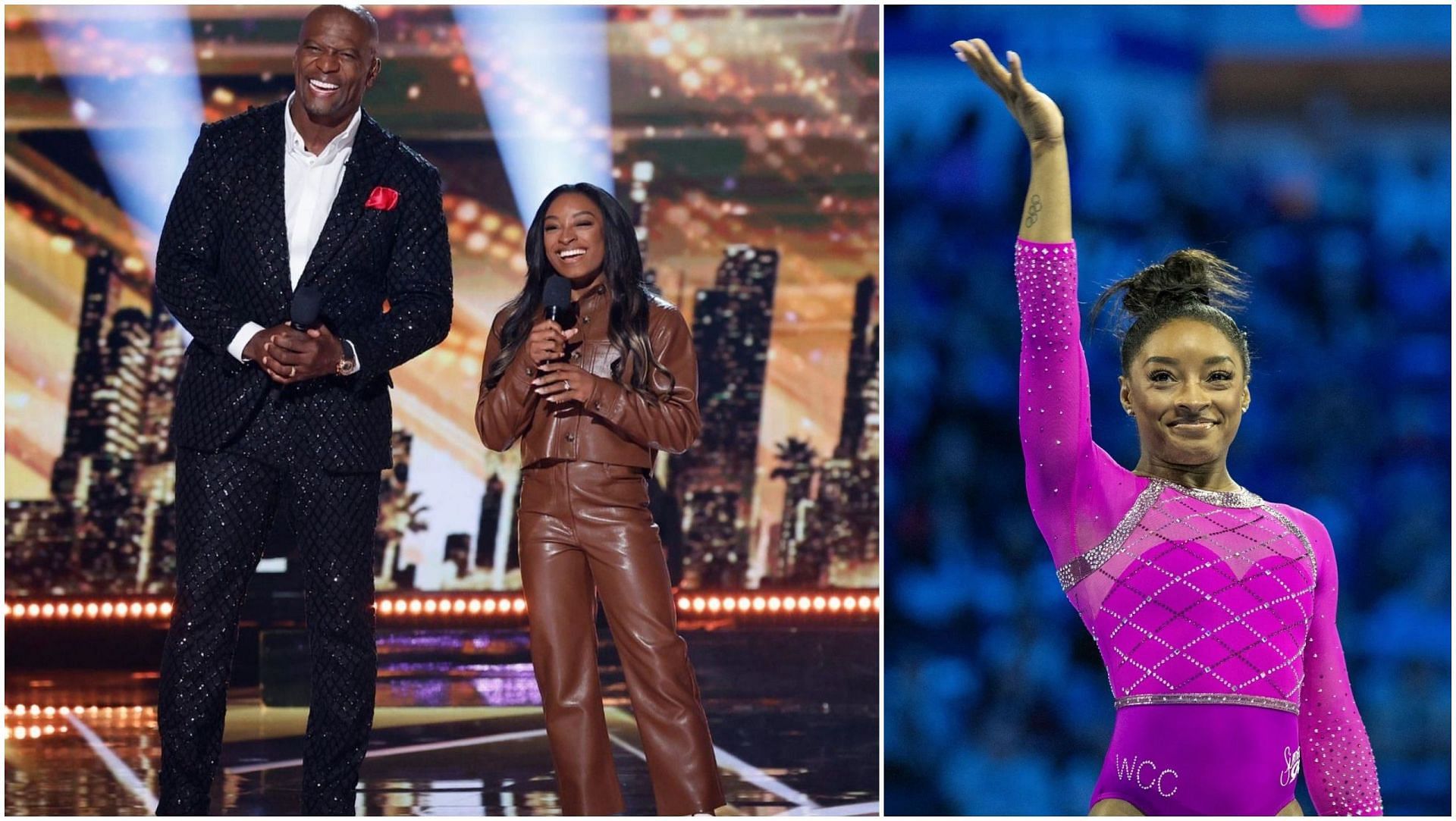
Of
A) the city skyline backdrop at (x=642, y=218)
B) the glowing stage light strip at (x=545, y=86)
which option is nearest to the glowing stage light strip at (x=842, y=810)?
the city skyline backdrop at (x=642, y=218)

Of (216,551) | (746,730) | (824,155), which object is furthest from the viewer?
(824,155)

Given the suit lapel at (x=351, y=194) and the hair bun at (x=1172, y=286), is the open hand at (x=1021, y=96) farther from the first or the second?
the suit lapel at (x=351, y=194)

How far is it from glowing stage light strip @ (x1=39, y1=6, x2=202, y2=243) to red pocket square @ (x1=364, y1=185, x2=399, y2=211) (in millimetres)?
2854

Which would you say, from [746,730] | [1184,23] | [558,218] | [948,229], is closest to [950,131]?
[948,229]

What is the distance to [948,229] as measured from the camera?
3.62 meters

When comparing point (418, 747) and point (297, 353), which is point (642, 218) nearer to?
point (418, 747)

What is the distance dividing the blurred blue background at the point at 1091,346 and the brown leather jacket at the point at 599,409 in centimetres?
80

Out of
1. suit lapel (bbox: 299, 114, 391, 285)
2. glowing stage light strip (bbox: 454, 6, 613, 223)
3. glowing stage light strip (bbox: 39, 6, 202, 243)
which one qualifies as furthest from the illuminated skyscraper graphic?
suit lapel (bbox: 299, 114, 391, 285)

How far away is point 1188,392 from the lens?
2.41 metres

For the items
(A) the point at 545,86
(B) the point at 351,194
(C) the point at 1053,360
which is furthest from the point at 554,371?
(A) the point at 545,86

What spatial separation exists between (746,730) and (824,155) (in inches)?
75.4

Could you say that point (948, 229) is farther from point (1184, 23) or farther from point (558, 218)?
point (558, 218)

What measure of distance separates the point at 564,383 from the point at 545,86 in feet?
8.99

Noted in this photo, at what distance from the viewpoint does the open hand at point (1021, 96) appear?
235cm
